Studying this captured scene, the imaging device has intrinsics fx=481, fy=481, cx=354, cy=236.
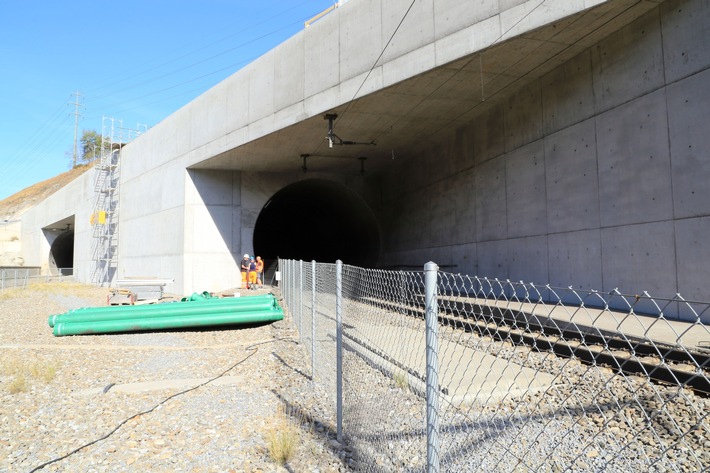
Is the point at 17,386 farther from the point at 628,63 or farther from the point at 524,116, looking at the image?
the point at 524,116

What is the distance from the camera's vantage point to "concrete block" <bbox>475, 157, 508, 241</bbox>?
12125 mm

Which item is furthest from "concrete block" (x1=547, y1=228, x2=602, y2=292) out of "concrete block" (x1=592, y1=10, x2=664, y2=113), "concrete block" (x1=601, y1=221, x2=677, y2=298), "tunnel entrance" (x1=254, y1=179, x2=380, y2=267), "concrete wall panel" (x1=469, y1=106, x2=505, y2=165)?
"tunnel entrance" (x1=254, y1=179, x2=380, y2=267)

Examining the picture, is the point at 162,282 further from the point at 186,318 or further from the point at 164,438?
the point at 164,438

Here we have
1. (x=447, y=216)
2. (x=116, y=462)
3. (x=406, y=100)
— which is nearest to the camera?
(x=116, y=462)

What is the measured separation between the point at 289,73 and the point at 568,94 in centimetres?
734

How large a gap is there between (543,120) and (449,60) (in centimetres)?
276

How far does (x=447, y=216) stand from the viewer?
15.2m

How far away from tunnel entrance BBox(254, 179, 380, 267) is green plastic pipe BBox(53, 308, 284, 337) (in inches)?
384

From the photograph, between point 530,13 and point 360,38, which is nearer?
point 530,13

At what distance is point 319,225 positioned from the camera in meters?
30.8

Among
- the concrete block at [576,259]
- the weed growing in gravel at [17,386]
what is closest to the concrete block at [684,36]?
the concrete block at [576,259]

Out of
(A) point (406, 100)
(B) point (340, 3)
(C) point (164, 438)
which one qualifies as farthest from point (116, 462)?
(B) point (340, 3)

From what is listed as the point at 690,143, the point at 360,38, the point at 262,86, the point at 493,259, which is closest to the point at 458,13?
the point at 360,38

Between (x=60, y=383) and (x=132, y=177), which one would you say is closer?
(x=60, y=383)
